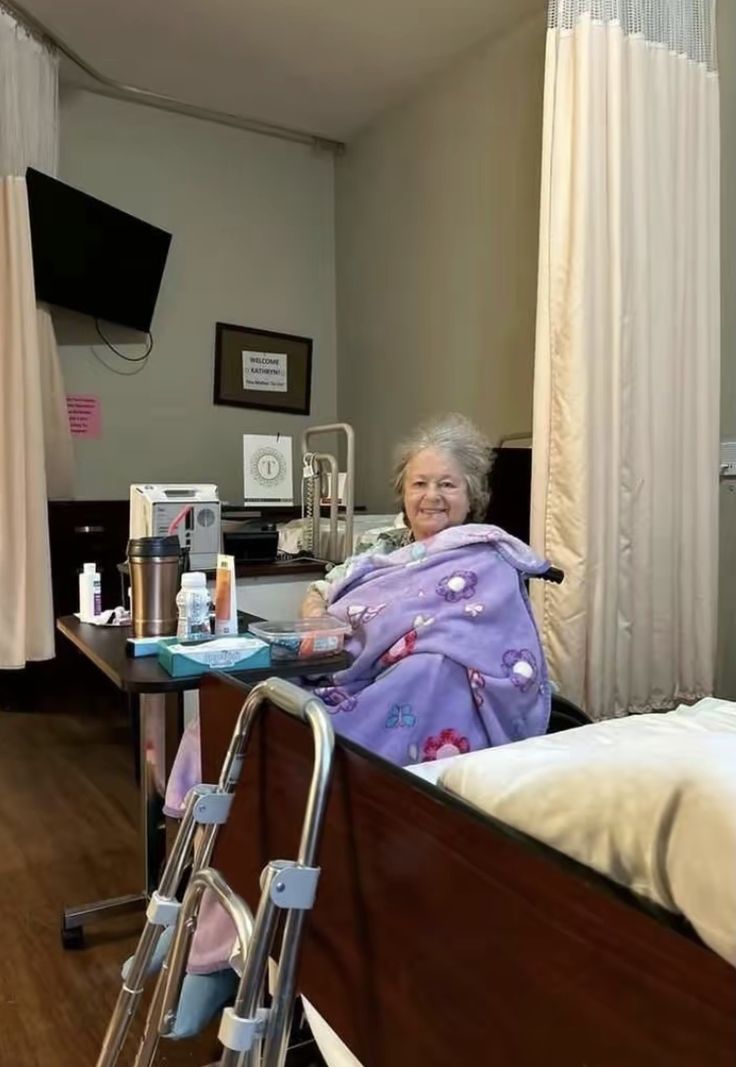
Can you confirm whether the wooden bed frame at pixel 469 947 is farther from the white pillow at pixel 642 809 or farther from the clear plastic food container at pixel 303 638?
the clear plastic food container at pixel 303 638

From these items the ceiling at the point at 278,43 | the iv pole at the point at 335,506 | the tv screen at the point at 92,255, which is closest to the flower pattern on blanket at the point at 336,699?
the iv pole at the point at 335,506

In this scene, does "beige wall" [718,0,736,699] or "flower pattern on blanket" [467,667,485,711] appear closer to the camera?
"flower pattern on blanket" [467,667,485,711]

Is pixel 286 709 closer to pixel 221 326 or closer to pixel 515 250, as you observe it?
pixel 515 250

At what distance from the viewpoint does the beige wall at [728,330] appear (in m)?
2.50

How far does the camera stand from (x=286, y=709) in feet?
3.31

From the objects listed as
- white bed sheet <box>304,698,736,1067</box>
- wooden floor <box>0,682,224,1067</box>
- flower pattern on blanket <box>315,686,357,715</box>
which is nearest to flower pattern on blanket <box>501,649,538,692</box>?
flower pattern on blanket <box>315,686,357,715</box>

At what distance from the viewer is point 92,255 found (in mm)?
3510

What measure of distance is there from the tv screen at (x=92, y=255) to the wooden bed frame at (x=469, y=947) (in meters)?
2.87

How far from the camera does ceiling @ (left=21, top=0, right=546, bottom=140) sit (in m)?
3.10

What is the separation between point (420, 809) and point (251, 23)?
3328mm

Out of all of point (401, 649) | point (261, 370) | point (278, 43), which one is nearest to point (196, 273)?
point (261, 370)

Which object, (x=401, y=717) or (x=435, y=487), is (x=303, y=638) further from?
(x=435, y=487)

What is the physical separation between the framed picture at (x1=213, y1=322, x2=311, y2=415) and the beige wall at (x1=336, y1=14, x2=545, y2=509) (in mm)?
232

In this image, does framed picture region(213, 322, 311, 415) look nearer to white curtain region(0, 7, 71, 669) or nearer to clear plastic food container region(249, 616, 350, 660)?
white curtain region(0, 7, 71, 669)
